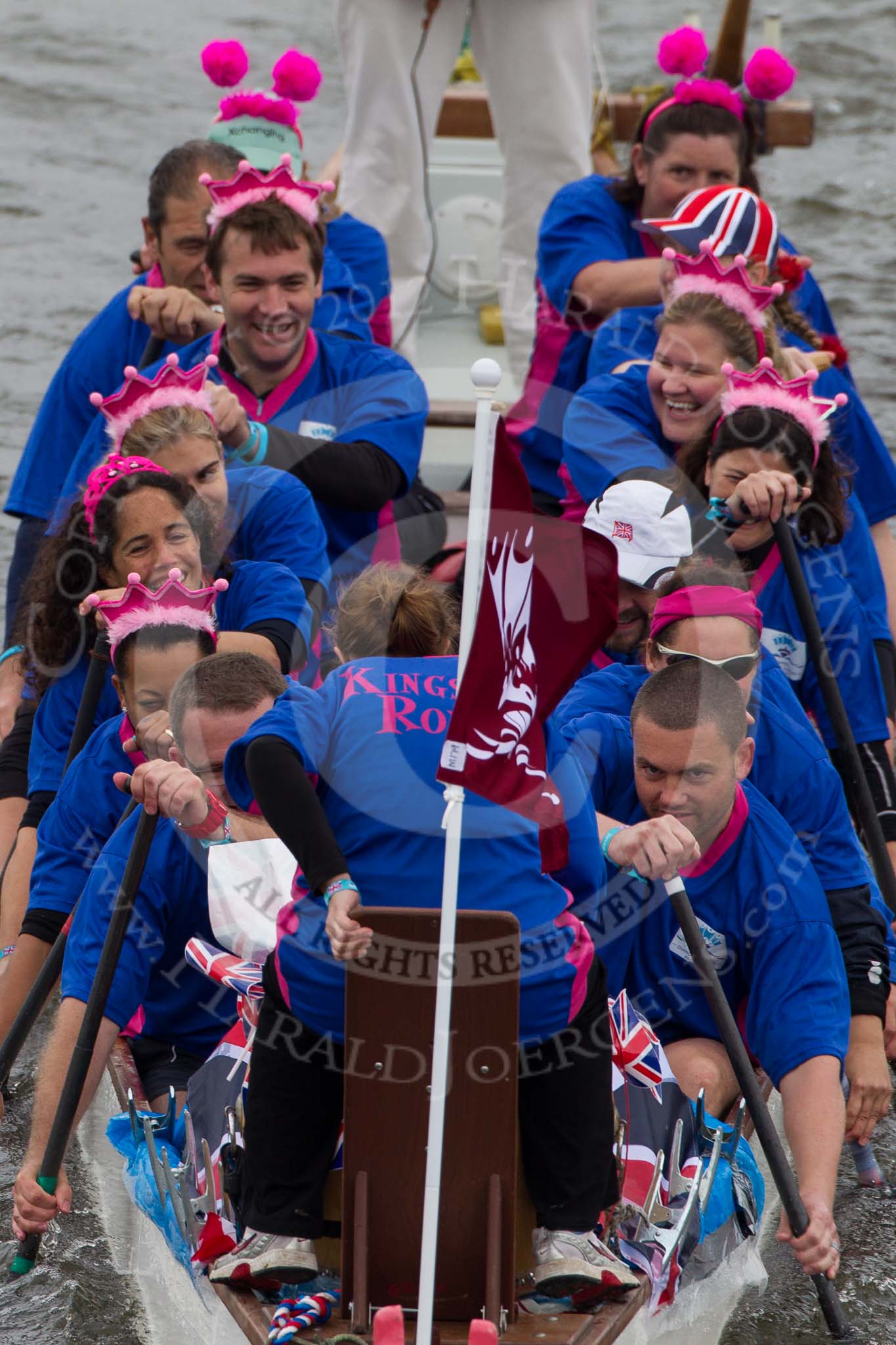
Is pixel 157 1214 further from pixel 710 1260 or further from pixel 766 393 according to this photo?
pixel 766 393

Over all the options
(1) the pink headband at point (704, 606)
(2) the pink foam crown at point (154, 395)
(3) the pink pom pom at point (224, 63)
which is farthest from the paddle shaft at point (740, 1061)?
(3) the pink pom pom at point (224, 63)

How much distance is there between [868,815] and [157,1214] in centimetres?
174

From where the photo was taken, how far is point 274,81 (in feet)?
17.7

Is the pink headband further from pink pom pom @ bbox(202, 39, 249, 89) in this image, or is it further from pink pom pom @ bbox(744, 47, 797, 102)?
pink pom pom @ bbox(202, 39, 249, 89)

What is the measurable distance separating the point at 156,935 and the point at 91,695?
2.04 feet

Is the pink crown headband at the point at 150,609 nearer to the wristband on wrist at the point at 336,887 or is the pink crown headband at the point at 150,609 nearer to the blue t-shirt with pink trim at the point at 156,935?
the blue t-shirt with pink trim at the point at 156,935

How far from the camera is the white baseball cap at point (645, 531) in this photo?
3.37m

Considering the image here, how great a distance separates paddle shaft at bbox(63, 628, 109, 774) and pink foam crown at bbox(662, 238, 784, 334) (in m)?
1.42

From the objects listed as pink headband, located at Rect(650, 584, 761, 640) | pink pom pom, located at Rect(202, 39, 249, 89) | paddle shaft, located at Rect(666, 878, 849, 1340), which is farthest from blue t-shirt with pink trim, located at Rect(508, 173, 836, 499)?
paddle shaft, located at Rect(666, 878, 849, 1340)

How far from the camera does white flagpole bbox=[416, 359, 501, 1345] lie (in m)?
2.13

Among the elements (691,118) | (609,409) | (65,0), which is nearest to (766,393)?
(609,409)

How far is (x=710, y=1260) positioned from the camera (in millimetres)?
2648

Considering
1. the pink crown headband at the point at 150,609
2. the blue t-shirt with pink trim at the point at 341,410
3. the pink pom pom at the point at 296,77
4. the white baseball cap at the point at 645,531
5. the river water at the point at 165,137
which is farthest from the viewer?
the river water at the point at 165,137

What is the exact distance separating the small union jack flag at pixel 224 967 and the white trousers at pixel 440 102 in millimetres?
2929
